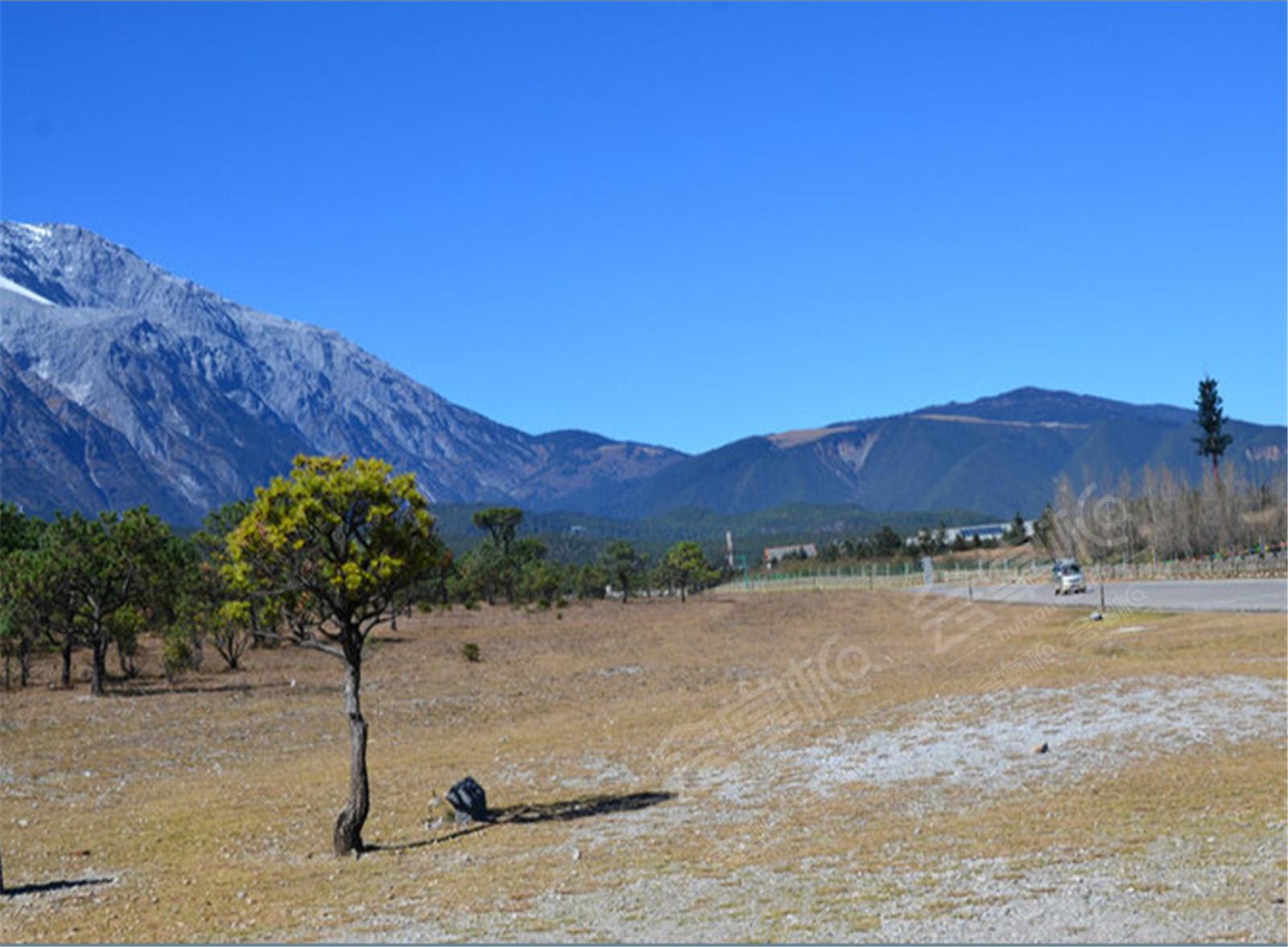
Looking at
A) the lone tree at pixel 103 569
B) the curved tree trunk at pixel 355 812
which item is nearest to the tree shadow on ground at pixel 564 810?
the curved tree trunk at pixel 355 812

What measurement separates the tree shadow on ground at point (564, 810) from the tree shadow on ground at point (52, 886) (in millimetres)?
3624

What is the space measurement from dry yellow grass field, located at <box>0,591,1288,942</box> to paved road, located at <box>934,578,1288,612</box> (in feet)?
14.5

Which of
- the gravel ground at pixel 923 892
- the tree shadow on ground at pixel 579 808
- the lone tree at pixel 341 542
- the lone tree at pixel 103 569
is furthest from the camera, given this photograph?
the lone tree at pixel 103 569

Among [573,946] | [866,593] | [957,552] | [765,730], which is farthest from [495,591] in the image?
[573,946]

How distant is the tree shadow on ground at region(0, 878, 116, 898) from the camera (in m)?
13.8

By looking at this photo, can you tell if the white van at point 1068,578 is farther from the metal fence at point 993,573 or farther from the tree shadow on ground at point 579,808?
the tree shadow on ground at point 579,808

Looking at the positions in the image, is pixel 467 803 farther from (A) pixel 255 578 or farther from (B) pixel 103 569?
(B) pixel 103 569

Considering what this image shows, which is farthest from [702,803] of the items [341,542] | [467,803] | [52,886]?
[52,886]

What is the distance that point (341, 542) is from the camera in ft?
54.7

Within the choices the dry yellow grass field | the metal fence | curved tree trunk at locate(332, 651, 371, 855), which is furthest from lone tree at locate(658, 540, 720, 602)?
curved tree trunk at locate(332, 651, 371, 855)

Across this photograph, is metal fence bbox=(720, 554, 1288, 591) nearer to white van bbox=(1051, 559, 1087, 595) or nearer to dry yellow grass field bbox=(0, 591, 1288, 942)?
white van bbox=(1051, 559, 1087, 595)

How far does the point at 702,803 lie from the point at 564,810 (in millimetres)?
1994

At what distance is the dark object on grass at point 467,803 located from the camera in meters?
17.2

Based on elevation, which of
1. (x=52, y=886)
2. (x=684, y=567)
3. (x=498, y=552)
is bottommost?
(x=52, y=886)
